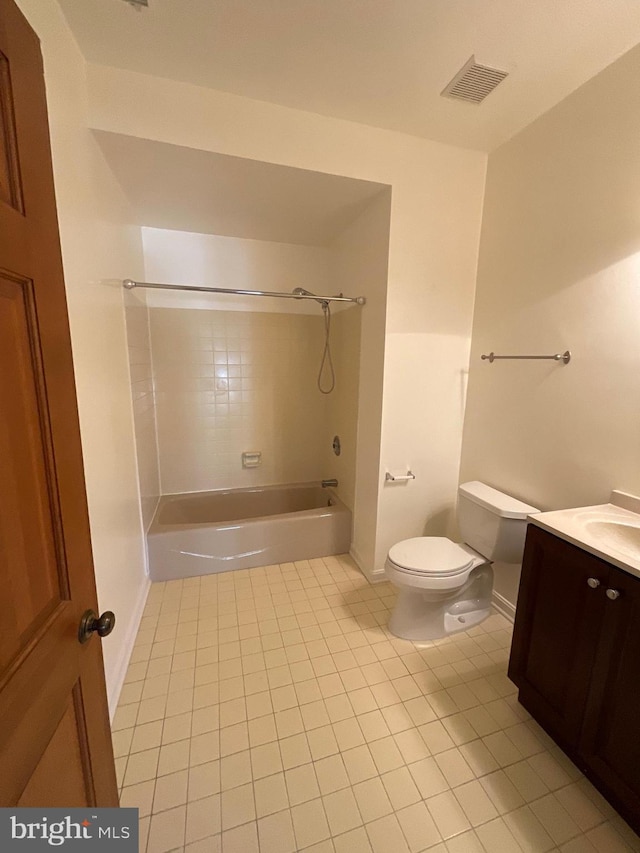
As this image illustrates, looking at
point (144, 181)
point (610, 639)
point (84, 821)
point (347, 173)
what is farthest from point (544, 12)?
point (84, 821)

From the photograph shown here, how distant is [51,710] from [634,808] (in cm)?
151

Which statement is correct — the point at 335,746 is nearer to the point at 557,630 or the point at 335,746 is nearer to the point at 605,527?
Answer: the point at 557,630

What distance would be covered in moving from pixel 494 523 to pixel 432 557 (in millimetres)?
343

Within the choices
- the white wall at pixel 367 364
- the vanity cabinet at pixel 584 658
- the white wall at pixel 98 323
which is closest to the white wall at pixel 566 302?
the vanity cabinet at pixel 584 658

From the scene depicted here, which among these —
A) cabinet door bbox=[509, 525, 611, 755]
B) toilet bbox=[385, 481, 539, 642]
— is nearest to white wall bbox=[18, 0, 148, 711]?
toilet bbox=[385, 481, 539, 642]

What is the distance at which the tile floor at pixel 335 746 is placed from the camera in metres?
1.07

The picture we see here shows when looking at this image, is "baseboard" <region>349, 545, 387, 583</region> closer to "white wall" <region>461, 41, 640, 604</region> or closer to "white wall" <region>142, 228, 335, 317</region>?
"white wall" <region>461, 41, 640, 604</region>

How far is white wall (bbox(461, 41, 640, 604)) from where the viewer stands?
4.46ft

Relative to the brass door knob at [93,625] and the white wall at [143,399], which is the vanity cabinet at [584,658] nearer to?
the brass door knob at [93,625]

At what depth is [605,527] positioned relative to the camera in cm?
129

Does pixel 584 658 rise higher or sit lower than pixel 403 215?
lower

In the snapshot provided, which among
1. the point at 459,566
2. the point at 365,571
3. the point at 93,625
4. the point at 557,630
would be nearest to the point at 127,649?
the point at 93,625

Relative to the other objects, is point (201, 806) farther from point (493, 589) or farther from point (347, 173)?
point (347, 173)

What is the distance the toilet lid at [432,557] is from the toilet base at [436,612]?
12cm
